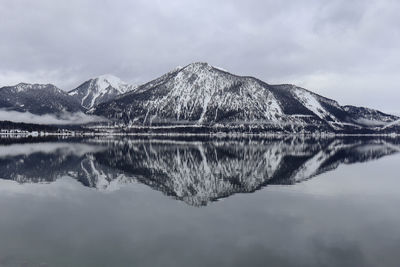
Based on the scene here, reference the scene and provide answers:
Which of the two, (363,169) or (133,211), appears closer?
(133,211)

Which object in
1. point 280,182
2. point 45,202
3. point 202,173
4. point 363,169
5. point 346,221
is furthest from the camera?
point 363,169

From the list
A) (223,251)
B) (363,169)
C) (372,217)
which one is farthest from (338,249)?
(363,169)

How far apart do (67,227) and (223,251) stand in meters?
14.8

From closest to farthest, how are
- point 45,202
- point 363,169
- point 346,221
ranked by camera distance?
1. point 346,221
2. point 45,202
3. point 363,169

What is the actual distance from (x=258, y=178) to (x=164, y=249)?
4122 cm

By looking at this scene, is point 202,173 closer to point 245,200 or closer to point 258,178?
point 258,178

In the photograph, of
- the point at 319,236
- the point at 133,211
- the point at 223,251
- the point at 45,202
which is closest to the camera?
the point at 223,251

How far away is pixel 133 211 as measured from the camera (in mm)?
39719

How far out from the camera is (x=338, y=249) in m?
27.4

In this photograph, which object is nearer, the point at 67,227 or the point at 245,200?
the point at 67,227

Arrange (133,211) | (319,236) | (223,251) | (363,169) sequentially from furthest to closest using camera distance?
(363,169), (133,211), (319,236), (223,251)

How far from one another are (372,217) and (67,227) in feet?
98.5

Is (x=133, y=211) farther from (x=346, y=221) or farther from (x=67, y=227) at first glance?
(x=346, y=221)

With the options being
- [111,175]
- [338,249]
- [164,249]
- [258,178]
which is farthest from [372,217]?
[111,175]
